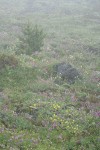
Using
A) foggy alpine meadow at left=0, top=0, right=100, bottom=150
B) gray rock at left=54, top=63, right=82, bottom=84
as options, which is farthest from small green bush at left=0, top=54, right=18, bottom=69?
gray rock at left=54, top=63, right=82, bottom=84

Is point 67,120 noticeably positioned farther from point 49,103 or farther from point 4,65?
point 4,65

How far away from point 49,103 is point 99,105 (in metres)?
2.59

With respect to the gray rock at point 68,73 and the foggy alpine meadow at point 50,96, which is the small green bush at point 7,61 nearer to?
the foggy alpine meadow at point 50,96

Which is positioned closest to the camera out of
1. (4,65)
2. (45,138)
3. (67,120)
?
(45,138)

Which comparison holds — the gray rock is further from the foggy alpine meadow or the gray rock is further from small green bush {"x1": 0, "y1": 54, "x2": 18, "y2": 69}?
small green bush {"x1": 0, "y1": 54, "x2": 18, "y2": 69}

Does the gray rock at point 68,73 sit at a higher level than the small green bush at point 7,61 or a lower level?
lower

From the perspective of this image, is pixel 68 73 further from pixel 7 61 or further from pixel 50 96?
pixel 7 61

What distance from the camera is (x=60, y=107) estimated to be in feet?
48.0

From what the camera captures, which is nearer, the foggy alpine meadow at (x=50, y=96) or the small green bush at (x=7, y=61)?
the foggy alpine meadow at (x=50, y=96)

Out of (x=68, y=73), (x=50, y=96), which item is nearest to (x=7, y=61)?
(x=68, y=73)

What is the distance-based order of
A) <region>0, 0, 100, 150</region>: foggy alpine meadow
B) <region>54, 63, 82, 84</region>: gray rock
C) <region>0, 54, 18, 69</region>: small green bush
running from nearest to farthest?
<region>0, 0, 100, 150</region>: foggy alpine meadow → <region>0, 54, 18, 69</region>: small green bush → <region>54, 63, 82, 84</region>: gray rock

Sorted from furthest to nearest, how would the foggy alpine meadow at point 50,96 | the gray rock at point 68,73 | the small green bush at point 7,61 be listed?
the gray rock at point 68,73 → the small green bush at point 7,61 → the foggy alpine meadow at point 50,96

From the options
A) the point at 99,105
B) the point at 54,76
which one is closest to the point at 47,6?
the point at 54,76

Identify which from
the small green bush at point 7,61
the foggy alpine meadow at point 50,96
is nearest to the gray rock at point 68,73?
the foggy alpine meadow at point 50,96
